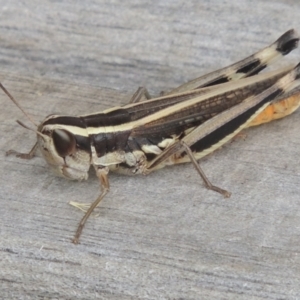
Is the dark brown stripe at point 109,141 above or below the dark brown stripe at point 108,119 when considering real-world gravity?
below

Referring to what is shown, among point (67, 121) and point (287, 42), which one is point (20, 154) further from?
point (287, 42)

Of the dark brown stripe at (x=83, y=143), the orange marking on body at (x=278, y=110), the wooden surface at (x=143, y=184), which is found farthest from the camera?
the orange marking on body at (x=278, y=110)

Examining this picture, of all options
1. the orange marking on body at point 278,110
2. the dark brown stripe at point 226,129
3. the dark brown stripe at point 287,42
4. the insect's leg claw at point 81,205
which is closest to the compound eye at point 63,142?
the insect's leg claw at point 81,205

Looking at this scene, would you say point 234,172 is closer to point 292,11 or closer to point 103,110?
point 103,110

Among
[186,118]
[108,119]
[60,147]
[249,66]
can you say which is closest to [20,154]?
[60,147]

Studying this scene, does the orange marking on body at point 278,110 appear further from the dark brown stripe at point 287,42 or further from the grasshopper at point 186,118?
Result: the dark brown stripe at point 287,42

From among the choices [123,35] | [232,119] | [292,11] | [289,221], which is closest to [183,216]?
[289,221]
